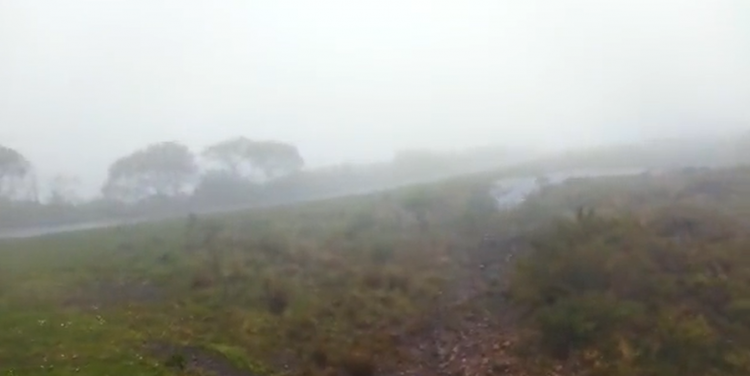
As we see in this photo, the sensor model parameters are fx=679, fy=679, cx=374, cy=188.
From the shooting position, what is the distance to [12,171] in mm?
71250

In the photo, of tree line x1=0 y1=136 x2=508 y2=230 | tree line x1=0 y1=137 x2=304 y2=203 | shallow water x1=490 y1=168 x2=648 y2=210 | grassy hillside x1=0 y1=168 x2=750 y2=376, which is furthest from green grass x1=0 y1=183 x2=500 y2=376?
tree line x1=0 y1=137 x2=304 y2=203

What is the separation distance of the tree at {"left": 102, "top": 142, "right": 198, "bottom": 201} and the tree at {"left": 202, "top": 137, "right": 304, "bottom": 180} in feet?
21.8

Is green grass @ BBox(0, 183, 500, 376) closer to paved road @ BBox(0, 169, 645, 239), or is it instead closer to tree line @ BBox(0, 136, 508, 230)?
paved road @ BBox(0, 169, 645, 239)

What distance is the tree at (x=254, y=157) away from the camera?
79.2 meters

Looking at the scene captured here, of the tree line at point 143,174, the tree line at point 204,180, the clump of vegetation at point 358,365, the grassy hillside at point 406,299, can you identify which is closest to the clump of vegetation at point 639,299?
the grassy hillside at point 406,299

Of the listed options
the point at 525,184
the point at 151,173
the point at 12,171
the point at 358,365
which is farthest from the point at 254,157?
the point at 358,365

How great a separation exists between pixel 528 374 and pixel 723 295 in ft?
22.2

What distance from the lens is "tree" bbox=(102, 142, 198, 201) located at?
233 ft

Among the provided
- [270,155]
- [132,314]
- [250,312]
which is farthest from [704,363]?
[270,155]

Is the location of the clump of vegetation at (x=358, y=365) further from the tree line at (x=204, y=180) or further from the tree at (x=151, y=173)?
the tree at (x=151, y=173)

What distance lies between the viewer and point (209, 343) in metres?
21.1

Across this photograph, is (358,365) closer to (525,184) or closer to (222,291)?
(222,291)

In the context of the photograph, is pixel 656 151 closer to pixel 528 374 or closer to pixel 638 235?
pixel 638 235

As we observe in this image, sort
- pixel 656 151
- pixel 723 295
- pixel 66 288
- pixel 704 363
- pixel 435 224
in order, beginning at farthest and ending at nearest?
1. pixel 656 151
2. pixel 435 224
3. pixel 66 288
4. pixel 723 295
5. pixel 704 363
